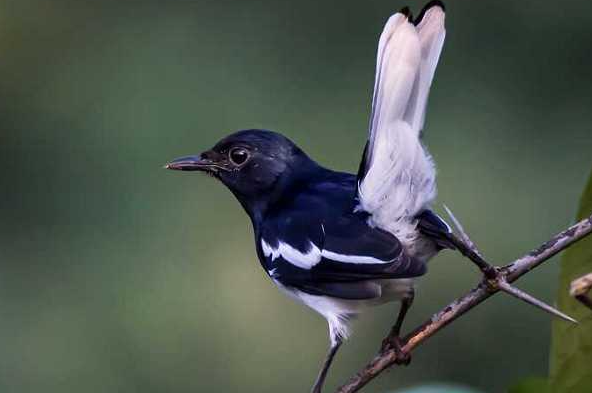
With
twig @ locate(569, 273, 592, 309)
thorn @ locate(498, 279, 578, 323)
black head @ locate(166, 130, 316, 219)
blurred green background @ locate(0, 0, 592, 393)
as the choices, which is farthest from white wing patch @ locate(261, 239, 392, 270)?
blurred green background @ locate(0, 0, 592, 393)

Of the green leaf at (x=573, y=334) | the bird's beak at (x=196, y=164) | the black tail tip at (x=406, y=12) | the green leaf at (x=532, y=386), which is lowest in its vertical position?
the bird's beak at (x=196, y=164)

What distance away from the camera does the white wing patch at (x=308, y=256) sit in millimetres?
3109

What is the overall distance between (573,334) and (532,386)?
0.19 meters

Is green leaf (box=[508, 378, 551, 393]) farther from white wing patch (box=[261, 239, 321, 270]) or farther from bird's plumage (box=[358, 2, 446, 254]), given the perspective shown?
white wing patch (box=[261, 239, 321, 270])

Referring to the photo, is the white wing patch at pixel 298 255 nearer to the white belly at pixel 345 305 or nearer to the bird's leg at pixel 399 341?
the white belly at pixel 345 305

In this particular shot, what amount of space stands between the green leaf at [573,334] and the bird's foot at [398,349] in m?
0.77

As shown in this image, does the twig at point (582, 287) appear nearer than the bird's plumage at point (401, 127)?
Yes

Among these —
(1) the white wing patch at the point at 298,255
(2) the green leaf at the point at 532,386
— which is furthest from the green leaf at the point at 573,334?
(1) the white wing patch at the point at 298,255

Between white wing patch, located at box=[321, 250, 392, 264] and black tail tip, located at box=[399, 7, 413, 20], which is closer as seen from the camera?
black tail tip, located at box=[399, 7, 413, 20]

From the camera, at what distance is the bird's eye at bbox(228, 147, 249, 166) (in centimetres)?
388

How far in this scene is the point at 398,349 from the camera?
9.53 feet

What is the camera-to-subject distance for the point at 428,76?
2.78 metres

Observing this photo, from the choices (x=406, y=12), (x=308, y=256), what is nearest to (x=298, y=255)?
(x=308, y=256)

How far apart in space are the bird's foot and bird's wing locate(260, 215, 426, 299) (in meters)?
0.14
